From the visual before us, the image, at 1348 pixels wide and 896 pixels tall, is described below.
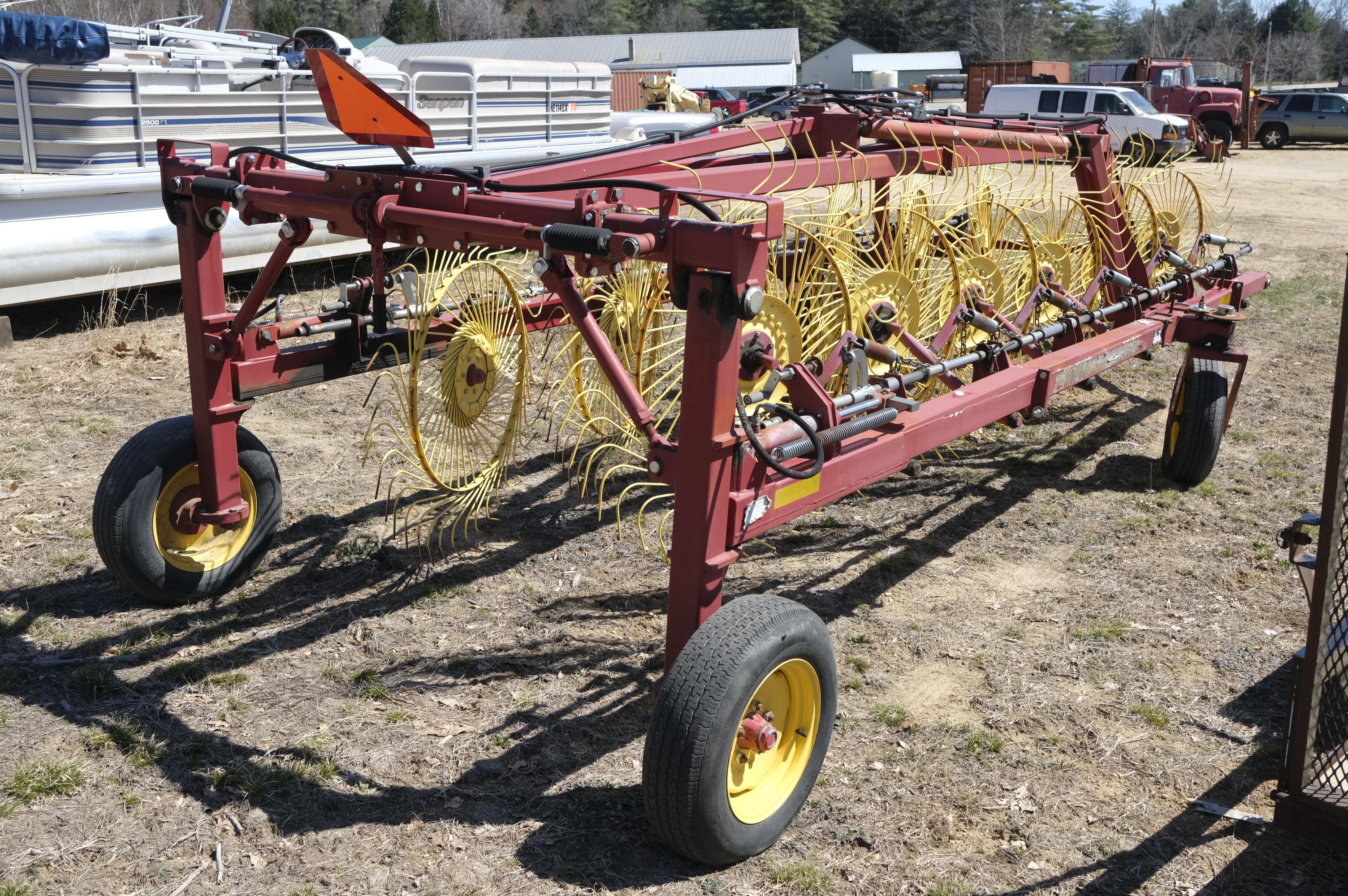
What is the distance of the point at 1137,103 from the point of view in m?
24.4

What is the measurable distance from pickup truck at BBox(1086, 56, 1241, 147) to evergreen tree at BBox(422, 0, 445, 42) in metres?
49.0

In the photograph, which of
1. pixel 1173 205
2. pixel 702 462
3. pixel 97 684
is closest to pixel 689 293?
pixel 702 462

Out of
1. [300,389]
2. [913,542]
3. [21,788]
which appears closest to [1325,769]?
[913,542]

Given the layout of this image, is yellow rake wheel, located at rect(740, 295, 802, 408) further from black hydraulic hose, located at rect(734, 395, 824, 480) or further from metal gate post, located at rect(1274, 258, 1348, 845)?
metal gate post, located at rect(1274, 258, 1348, 845)

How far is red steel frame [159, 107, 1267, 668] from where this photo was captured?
2.91 metres

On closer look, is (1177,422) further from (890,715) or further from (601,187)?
(601,187)

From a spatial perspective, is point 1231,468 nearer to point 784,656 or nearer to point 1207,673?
point 1207,673

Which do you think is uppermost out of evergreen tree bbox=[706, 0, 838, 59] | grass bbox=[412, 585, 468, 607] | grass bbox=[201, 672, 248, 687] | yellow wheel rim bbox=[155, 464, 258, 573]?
evergreen tree bbox=[706, 0, 838, 59]

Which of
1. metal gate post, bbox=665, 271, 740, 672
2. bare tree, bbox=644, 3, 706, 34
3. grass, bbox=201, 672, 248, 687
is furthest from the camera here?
bare tree, bbox=644, 3, 706, 34

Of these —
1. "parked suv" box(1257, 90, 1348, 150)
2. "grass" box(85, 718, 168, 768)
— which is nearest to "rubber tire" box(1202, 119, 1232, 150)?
"parked suv" box(1257, 90, 1348, 150)

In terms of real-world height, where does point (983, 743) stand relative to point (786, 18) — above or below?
below

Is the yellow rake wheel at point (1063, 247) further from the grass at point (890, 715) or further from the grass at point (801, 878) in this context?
the grass at point (801, 878)

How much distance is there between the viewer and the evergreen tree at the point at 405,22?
6856 cm

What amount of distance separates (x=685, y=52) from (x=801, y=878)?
65.6 meters
